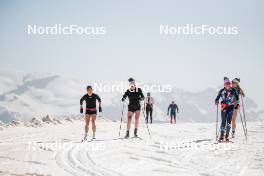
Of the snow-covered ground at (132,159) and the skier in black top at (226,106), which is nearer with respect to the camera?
the snow-covered ground at (132,159)

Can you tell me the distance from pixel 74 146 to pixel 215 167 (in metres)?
4.76

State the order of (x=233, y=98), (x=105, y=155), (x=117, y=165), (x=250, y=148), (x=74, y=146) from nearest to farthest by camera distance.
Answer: (x=117, y=165), (x=105, y=155), (x=74, y=146), (x=250, y=148), (x=233, y=98)

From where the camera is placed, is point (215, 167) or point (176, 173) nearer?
point (176, 173)

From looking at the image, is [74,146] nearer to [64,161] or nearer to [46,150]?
[46,150]

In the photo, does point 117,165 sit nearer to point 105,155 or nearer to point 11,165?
point 105,155

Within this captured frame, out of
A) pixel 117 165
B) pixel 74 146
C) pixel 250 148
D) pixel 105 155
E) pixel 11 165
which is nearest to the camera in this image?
pixel 11 165

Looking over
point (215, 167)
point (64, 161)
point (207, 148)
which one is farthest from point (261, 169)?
point (64, 161)

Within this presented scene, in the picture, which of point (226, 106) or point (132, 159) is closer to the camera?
point (132, 159)

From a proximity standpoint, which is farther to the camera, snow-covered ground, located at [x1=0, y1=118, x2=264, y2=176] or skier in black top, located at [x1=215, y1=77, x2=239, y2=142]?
skier in black top, located at [x1=215, y1=77, x2=239, y2=142]

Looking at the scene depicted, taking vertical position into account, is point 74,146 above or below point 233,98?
below

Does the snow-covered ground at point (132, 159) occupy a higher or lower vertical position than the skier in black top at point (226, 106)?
lower

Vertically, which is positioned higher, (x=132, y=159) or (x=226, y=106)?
(x=226, y=106)

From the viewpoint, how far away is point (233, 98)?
47.1ft

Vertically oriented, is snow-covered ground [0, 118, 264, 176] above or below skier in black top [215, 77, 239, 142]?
below
